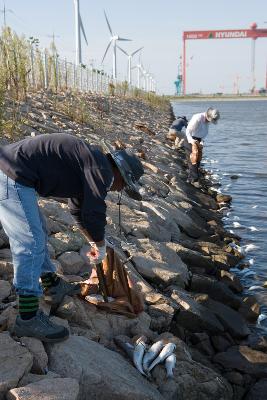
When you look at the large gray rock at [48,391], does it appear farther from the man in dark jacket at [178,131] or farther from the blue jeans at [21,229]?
the man in dark jacket at [178,131]

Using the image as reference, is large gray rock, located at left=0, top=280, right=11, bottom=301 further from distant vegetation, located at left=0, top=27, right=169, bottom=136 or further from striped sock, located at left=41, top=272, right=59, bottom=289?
distant vegetation, located at left=0, top=27, right=169, bottom=136

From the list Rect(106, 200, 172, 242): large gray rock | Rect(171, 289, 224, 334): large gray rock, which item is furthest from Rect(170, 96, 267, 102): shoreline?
Rect(171, 289, 224, 334): large gray rock

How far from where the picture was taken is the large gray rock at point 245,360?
3.99 meters

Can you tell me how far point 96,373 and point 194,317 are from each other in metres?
1.61

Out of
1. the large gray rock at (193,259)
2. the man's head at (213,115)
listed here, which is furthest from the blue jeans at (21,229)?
the man's head at (213,115)

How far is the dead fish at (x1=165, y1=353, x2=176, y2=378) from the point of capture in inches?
130

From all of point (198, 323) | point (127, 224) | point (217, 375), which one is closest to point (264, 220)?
point (127, 224)

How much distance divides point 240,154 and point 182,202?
35.7 ft

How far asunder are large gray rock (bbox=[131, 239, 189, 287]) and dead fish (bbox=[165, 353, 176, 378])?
141 centimetres

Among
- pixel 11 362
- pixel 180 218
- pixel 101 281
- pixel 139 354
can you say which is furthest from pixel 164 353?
pixel 180 218

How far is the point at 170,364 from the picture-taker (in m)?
3.33

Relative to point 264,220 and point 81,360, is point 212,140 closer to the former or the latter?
point 264,220

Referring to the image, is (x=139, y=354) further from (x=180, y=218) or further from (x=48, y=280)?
(x=180, y=218)

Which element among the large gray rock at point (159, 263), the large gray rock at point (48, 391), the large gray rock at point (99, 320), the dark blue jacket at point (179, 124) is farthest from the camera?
the dark blue jacket at point (179, 124)
